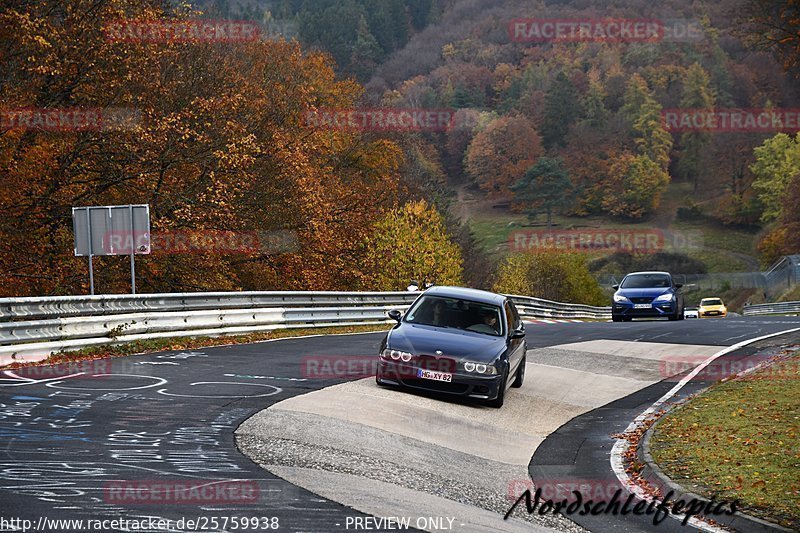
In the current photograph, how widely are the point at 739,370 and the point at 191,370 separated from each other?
9.85 metres

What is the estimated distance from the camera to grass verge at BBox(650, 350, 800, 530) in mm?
8883

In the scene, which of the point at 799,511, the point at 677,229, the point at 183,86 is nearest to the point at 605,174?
the point at 677,229

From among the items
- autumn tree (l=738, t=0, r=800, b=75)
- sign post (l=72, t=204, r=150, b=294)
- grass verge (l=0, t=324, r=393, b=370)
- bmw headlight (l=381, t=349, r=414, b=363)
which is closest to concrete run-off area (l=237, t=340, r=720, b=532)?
bmw headlight (l=381, t=349, r=414, b=363)

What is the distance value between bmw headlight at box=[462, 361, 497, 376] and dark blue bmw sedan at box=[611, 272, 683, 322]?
62.4 feet

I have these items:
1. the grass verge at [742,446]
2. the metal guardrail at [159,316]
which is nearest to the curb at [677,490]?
the grass verge at [742,446]

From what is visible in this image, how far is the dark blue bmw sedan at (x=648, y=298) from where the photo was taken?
107ft

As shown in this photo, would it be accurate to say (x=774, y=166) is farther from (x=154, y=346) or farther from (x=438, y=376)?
(x=438, y=376)

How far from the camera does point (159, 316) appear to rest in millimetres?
19516

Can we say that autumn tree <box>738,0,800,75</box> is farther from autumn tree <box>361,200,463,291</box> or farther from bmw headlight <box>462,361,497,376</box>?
autumn tree <box>361,200,463,291</box>

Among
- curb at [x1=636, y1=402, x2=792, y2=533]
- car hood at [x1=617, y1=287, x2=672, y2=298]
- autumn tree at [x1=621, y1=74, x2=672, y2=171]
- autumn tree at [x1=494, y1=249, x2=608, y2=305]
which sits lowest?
autumn tree at [x1=494, y1=249, x2=608, y2=305]

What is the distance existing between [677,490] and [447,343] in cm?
535

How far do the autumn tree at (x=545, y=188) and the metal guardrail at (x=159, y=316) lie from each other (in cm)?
13735

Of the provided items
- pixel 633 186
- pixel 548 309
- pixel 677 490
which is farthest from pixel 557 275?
pixel 677 490

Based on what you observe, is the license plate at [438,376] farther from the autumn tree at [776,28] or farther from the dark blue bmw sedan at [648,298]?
the dark blue bmw sedan at [648,298]
